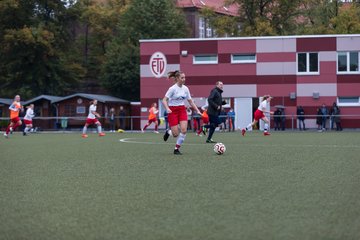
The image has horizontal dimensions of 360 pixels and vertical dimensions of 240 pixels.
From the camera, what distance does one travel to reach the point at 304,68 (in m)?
48.3

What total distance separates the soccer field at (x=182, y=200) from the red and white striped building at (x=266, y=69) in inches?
1395

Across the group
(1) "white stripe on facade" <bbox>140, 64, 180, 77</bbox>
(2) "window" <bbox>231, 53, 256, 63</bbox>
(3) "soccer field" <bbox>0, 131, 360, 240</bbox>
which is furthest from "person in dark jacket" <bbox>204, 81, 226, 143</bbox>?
(1) "white stripe on facade" <bbox>140, 64, 180, 77</bbox>

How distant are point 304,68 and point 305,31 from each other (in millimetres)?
12840

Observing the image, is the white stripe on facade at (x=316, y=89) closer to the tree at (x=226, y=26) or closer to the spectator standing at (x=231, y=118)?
the spectator standing at (x=231, y=118)

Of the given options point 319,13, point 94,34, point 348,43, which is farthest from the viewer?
point 94,34

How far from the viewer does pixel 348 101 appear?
Result: 47.9m

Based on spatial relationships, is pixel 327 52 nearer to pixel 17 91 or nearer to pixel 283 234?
pixel 17 91

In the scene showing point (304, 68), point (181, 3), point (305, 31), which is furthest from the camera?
point (181, 3)

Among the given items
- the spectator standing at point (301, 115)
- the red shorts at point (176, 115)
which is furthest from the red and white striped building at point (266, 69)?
the red shorts at point (176, 115)

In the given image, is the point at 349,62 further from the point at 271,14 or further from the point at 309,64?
the point at 271,14

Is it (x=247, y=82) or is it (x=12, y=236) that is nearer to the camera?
(x=12, y=236)

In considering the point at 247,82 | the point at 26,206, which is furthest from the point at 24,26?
the point at 26,206

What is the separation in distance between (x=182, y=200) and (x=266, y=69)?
41.3m

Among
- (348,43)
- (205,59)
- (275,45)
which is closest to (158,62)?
(205,59)
